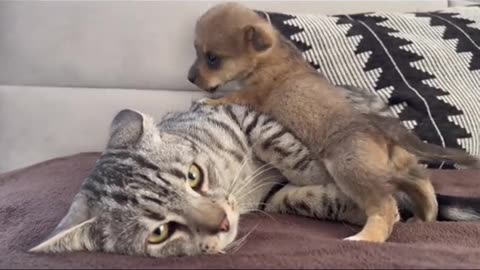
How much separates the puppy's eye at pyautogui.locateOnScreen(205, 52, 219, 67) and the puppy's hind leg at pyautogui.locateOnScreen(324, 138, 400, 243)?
0.56 metres

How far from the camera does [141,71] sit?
2006 millimetres

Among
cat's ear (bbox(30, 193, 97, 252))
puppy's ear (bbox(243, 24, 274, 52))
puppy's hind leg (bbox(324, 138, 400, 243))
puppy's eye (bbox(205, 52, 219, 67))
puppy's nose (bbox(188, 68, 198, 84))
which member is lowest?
puppy's hind leg (bbox(324, 138, 400, 243))

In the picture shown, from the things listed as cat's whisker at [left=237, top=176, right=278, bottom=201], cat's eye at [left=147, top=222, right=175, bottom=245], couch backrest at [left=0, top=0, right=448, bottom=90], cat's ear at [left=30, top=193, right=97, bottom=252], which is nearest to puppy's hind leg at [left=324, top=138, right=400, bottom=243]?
cat's whisker at [left=237, top=176, right=278, bottom=201]

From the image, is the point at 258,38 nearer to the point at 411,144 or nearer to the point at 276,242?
the point at 411,144

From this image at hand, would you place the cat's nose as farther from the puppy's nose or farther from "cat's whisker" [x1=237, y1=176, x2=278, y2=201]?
the puppy's nose

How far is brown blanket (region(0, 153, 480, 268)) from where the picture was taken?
39.5 inches

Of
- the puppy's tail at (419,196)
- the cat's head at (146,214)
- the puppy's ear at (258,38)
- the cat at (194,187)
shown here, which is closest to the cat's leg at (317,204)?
the cat at (194,187)

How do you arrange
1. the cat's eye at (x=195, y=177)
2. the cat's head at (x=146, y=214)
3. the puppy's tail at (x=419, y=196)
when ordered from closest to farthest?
the cat's head at (x=146, y=214)
the cat's eye at (x=195, y=177)
the puppy's tail at (x=419, y=196)

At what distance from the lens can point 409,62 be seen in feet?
6.07

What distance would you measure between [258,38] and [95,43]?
1.85ft

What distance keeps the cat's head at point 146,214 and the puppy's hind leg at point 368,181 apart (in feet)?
0.83

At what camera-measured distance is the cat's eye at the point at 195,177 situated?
121 cm

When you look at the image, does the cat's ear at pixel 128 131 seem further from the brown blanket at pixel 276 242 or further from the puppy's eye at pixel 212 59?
the puppy's eye at pixel 212 59

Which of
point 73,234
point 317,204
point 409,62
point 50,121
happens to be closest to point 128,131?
point 73,234
